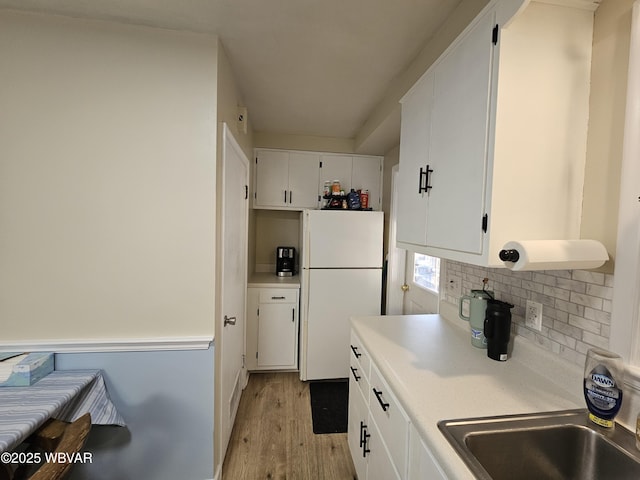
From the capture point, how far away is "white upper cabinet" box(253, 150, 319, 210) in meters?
2.89

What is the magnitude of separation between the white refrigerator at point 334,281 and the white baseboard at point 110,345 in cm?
123

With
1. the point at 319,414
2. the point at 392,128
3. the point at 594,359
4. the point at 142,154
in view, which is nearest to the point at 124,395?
the point at 142,154

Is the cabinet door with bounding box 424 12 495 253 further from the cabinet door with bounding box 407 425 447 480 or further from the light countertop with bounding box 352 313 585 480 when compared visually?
the cabinet door with bounding box 407 425 447 480

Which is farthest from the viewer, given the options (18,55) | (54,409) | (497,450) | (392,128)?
(392,128)

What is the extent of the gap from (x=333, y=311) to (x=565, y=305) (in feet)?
5.96

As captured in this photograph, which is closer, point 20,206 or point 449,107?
point 449,107

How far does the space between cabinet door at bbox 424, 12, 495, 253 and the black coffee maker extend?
1.98 meters

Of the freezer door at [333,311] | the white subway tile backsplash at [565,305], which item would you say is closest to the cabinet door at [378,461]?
the white subway tile backsplash at [565,305]

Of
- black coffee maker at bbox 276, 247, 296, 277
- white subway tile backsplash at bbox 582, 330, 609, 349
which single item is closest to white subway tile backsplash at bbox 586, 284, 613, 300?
white subway tile backsplash at bbox 582, 330, 609, 349

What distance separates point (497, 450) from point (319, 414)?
171 centimetres

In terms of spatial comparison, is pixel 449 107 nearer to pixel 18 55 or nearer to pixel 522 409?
pixel 522 409

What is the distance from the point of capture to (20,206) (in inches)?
54.7

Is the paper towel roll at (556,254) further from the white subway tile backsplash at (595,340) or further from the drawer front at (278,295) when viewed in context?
the drawer front at (278,295)

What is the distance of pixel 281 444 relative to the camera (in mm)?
1950
